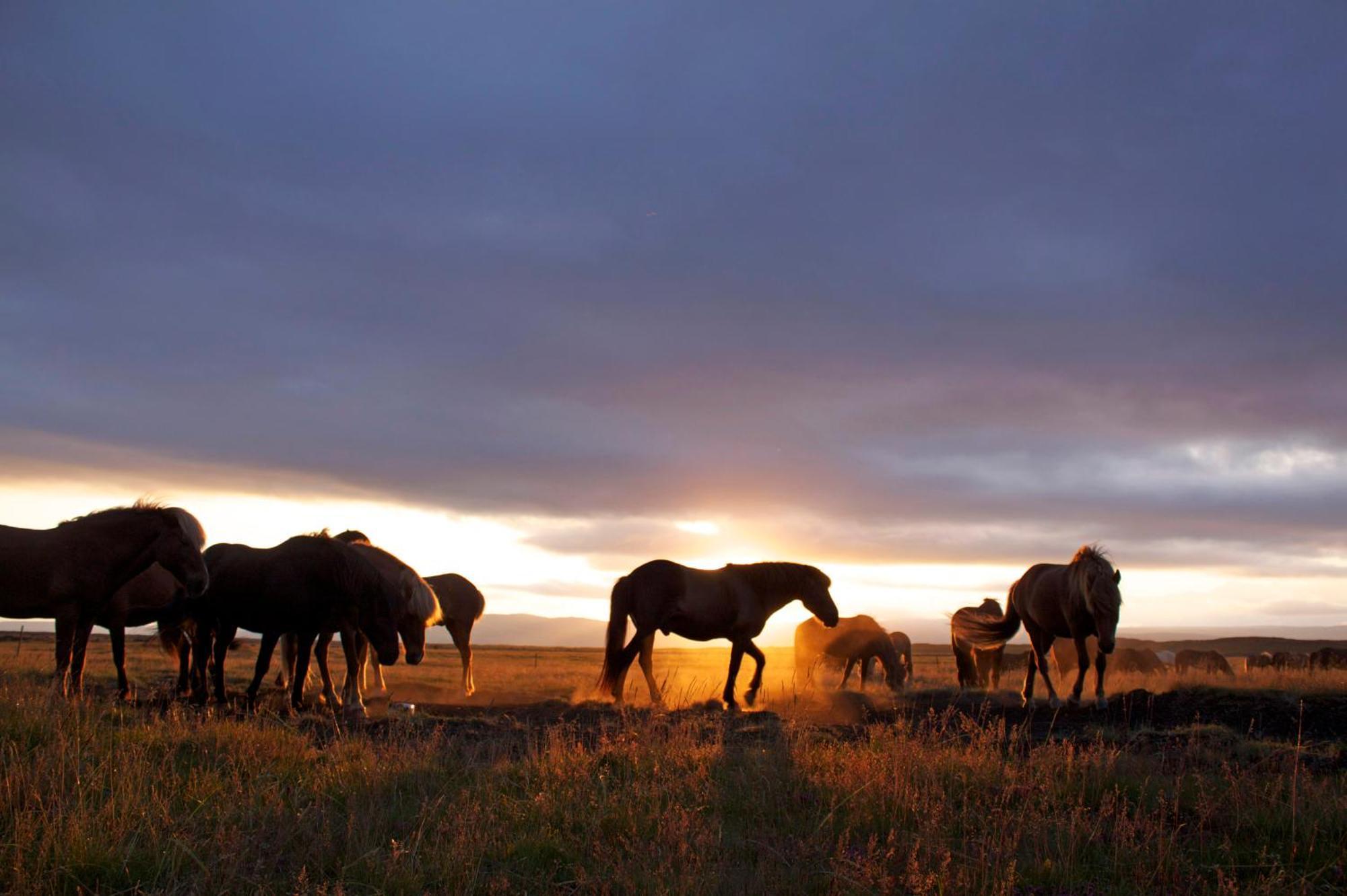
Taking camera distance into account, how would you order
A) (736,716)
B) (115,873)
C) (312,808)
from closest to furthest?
1. (115,873)
2. (312,808)
3. (736,716)

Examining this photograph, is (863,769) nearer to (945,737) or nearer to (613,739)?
(945,737)

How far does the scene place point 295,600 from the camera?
13.4 meters

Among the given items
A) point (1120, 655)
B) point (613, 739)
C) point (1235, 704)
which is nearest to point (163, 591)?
point (613, 739)

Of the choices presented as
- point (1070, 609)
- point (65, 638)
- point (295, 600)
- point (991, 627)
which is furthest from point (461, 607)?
point (1070, 609)

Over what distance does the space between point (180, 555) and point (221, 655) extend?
6.86 ft

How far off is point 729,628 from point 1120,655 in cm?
2449

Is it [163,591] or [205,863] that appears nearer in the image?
[205,863]

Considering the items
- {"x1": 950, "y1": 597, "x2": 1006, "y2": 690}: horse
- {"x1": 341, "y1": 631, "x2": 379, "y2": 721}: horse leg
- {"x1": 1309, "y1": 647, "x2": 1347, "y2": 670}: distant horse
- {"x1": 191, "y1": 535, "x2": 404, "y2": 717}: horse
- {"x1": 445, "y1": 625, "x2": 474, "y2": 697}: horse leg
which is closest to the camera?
{"x1": 191, "y1": 535, "x2": 404, "y2": 717}: horse

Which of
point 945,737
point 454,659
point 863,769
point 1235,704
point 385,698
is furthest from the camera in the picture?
point 454,659

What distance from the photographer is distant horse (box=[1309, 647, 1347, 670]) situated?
31.6 m

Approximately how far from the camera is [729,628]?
17.5 meters

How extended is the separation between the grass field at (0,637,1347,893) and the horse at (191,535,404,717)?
225cm

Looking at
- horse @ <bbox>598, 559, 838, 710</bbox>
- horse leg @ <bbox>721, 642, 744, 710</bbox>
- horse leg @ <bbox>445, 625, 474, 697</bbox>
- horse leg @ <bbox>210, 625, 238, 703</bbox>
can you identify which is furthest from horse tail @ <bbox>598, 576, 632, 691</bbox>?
horse leg @ <bbox>210, 625, 238, 703</bbox>

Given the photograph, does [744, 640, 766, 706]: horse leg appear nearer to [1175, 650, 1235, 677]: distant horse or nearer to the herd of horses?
the herd of horses
